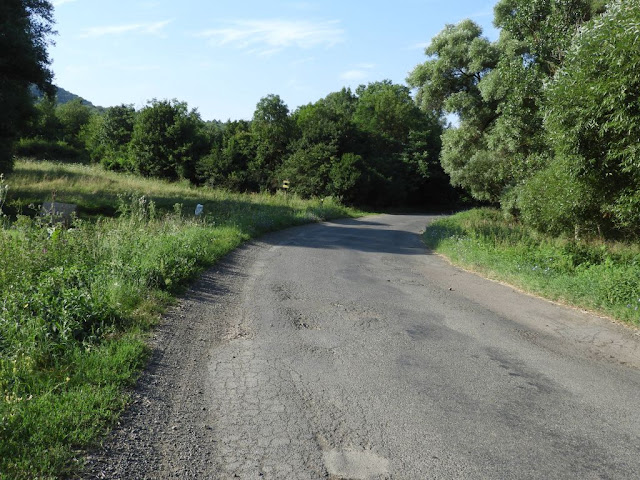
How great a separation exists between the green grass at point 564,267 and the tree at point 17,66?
16.9 m

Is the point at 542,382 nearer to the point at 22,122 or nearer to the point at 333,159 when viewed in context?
the point at 22,122

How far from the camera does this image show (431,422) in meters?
4.02

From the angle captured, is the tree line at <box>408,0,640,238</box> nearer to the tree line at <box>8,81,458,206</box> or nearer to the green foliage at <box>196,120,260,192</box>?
the tree line at <box>8,81,458,206</box>

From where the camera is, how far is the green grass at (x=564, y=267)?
7891mm

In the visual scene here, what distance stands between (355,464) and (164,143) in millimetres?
43646

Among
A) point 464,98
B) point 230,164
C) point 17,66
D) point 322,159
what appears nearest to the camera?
point 17,66

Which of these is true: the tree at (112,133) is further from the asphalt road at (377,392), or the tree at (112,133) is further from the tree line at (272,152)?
the asphalt road at (377,392)

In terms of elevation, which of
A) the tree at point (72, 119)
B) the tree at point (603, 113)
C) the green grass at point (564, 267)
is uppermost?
the tree at point (72, 119)

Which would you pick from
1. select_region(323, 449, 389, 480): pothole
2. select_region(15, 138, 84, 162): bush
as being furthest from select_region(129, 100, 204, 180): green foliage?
select_region(323, 449, 389, 480): pothole

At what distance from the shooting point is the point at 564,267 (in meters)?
10.3

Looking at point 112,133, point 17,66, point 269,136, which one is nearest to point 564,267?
point 17,66

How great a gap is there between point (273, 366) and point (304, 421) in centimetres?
120

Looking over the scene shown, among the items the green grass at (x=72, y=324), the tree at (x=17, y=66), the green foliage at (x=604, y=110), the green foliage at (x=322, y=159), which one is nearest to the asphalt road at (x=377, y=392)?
the green grass at (x=72, y=324)

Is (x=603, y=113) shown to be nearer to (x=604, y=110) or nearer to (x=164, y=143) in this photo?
(x=604, y=110)
